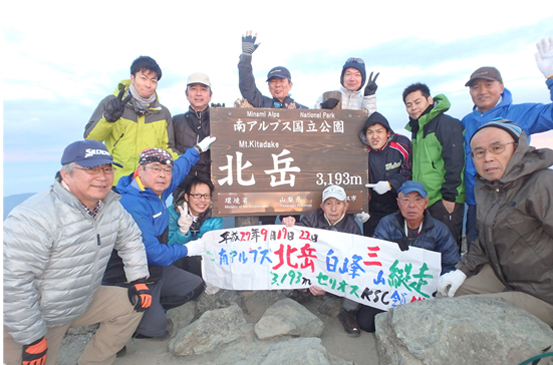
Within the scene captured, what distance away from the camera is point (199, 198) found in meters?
5.04

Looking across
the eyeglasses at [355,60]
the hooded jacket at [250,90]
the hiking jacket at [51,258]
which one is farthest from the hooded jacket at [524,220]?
the hiking jacket at [51,258]

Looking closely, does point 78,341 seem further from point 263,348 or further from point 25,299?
point 263,348

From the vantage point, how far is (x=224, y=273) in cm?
496

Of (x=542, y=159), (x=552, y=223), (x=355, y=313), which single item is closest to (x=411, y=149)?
(x=542, y=159)

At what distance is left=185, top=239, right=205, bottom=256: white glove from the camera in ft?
15.8

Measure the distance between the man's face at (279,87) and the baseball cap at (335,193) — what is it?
2.14 meters

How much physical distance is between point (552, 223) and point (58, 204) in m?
4.87

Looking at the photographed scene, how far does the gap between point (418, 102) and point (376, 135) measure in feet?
2.71

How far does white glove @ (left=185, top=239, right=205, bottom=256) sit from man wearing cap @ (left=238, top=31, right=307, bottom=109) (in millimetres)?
2850

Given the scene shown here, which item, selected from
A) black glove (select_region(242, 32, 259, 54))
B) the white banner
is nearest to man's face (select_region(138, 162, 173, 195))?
the white banner

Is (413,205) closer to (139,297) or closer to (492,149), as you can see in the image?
(492,149)

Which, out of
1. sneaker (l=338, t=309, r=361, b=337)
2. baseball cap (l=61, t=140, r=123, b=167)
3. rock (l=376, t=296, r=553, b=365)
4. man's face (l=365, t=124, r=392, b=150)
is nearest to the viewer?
rock (l=376, t=296, r=553, b=365)

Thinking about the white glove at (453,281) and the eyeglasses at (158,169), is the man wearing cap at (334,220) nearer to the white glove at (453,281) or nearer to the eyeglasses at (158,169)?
the white glove at (453,281)

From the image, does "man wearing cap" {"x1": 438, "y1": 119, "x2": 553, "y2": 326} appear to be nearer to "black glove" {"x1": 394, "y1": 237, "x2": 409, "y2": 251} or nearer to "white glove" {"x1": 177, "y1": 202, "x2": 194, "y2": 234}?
"black glove" {"x1": 394, "y1": 237, "x2": 409, "y2": 251}
